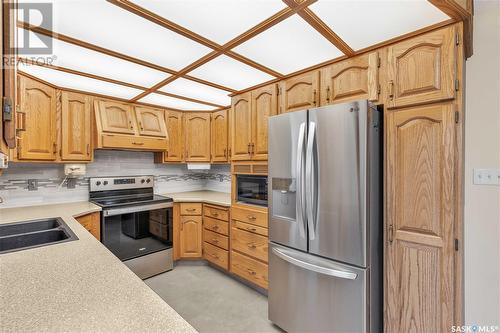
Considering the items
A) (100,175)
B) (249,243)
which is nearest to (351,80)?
(249,243)

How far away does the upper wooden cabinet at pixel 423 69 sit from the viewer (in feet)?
4.46

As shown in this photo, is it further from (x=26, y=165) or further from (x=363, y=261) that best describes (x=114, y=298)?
(x=26, y=165)

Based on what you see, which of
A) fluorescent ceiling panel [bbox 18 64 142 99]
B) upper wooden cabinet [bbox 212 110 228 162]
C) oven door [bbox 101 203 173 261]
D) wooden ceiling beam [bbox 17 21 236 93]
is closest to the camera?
wooden ceiling beam [bbox 17 21 236 93]

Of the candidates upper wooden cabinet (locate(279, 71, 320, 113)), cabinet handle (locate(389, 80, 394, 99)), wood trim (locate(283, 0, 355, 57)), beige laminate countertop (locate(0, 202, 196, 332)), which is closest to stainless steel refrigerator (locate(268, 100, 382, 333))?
cabinet handle (locate(389, 80, 394, 99))

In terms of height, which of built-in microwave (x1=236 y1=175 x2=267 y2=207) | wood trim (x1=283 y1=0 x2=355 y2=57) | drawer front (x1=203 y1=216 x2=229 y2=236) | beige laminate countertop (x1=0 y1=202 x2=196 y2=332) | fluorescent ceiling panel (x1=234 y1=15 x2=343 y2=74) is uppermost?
fluorescent ceiling panel (x1=234 y1=15 x2=343 y2=74)

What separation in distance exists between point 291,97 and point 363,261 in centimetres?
139

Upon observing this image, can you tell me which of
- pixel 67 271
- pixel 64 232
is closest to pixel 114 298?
pixel 67 271

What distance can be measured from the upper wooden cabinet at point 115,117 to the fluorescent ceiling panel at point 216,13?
1.84 meters

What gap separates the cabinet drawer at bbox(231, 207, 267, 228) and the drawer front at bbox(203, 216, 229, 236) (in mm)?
229

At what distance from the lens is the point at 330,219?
62.6 inches

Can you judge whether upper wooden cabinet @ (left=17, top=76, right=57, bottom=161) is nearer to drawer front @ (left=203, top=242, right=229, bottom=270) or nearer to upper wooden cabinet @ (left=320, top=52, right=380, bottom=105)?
drawer front @ (left=203, top=242, right=229, bottom=270)

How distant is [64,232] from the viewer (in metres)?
1.53

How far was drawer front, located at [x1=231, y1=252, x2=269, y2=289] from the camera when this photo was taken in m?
2.34

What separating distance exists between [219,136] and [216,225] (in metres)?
1.23
